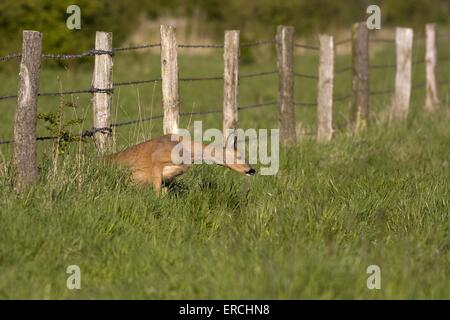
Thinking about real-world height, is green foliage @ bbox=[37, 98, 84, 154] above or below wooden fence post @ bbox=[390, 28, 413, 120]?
below

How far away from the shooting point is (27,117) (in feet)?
26.1

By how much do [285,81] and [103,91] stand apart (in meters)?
4.22

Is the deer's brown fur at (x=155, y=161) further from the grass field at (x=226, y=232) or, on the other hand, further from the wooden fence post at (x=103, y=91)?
the wooden fence post at (x=103, y=91)

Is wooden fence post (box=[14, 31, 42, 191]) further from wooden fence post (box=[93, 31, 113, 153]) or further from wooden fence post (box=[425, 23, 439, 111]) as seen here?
wooden fence post (box=[425, 23, 439, 111])

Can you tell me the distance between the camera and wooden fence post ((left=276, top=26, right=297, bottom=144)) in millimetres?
13008

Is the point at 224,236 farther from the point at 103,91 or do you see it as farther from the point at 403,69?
the point at 403,69

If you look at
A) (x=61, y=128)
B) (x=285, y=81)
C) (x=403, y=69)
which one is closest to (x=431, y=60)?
(x=403, y=69)

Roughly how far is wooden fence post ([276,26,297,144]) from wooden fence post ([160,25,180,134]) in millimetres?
2942

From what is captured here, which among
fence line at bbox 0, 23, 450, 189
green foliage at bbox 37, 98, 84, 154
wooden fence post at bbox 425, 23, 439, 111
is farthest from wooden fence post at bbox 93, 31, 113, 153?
wooden fence post at bbox 425, 23, 439, 111

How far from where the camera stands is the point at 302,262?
19.8 ft

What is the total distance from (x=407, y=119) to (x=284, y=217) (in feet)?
26.3

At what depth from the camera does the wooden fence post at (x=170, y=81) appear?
33.7 feet

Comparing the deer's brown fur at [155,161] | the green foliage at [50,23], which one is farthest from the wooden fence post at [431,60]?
the deer's brown fur at [155,161]
